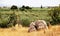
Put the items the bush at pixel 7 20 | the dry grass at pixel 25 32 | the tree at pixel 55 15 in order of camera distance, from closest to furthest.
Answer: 1. the dry grass at pixel 25 32
2. the bush at pixel 7 20
3. the tree at pixel 55 15

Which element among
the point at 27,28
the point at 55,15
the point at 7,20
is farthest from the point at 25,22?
the point at 55,15

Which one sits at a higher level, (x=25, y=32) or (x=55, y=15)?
(x=55, y=15)

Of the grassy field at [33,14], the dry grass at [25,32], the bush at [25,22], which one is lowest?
the dry grass at [25,32]

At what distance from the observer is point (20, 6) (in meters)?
3.49

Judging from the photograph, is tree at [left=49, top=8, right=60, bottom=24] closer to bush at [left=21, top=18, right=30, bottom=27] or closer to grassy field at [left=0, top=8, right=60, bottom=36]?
grassy field at [left=0, top=8, right=60, bottom=36]

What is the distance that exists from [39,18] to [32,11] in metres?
0.27

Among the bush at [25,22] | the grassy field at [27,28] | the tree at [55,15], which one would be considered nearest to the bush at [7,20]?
the grassy field at [27,28]

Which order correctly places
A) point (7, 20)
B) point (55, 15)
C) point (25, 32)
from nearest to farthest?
point (25, 32) < point (7, 20) < point (55, 15)

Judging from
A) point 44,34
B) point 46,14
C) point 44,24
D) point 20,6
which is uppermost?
point 20,6

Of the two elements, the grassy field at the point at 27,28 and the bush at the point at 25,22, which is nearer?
the grassy field at the point at 27,28

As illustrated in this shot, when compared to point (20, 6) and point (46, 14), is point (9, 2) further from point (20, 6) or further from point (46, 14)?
point (46, 14)

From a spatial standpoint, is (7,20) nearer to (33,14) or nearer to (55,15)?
(33,14)

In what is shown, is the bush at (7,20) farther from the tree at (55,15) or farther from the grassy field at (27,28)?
the tree at (55,15)

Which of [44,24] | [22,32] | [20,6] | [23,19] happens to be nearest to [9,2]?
[20,6]
